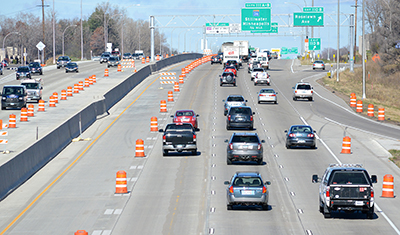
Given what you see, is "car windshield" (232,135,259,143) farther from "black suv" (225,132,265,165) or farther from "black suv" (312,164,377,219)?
"black suv" (312,164,377,219)

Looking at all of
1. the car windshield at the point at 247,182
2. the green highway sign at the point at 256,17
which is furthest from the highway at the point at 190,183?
the green highway sign at the point at 256,17

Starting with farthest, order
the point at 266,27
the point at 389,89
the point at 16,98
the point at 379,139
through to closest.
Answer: the point at 266,27 < the point at 389,89 < the point at 16,98 < the point at 379,139

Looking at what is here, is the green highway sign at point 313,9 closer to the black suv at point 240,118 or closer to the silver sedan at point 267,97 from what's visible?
the silver sedan at point 267,97

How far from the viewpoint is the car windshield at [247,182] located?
782 inches

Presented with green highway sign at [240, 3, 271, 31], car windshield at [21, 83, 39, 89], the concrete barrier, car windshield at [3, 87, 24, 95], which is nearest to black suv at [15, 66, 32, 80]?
car windshield at [21, 83, 39, 89]

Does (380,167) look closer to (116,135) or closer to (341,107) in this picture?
(116,135)

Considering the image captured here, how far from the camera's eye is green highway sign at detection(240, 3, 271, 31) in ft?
296

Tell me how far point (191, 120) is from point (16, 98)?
15.3 m

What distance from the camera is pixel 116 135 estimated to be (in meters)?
37.8

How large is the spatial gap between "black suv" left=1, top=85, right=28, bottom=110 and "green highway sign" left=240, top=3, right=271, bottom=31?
1973 inches

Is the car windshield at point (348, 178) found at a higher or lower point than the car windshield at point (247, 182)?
higher

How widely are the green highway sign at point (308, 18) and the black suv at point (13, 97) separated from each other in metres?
50.0

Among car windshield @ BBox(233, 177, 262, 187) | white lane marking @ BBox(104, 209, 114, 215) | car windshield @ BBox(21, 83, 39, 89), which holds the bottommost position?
white lane marking @ BBox(104, 209, 114, 215)

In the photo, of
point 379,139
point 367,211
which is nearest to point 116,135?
point 379,139
